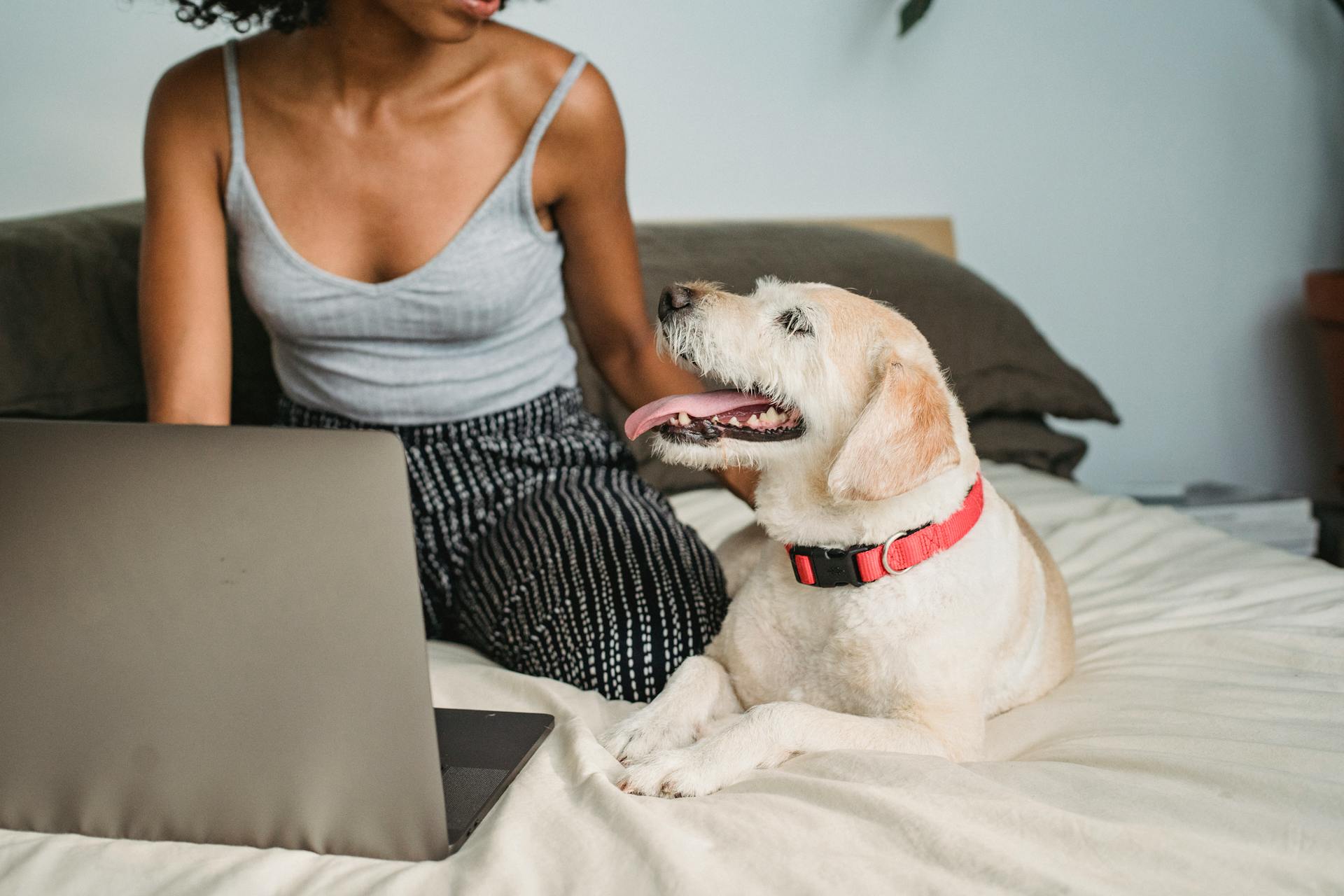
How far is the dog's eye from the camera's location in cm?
115

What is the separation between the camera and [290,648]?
76cm

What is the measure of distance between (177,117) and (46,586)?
0.98 meters

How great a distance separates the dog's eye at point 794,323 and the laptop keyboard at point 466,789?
543 mm

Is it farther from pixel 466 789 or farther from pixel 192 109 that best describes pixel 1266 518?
pixel 192 109

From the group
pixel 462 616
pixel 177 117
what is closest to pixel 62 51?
pixel 177 117

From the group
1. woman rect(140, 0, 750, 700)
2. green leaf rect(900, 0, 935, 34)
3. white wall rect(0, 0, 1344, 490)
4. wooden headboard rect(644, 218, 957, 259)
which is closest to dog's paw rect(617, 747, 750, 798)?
woman rect(140, 0, 750, 700)

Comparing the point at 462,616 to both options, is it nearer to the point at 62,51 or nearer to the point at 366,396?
the point at 366,396

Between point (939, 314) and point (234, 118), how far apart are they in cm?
146

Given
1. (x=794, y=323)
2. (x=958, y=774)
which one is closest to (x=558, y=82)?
(x=794, y=323)

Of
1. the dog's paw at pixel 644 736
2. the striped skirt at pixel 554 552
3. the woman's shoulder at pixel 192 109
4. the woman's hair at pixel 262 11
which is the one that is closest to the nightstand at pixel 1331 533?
the striped skirt at pixel 554 552

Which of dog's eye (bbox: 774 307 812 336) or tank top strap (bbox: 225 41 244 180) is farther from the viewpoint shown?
tank top strap (bbox: 225 41 244 180)

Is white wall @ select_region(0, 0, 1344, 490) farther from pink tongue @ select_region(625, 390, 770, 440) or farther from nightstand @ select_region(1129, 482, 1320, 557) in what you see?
pink tongue @ select_region(625, 390, 770, 440)

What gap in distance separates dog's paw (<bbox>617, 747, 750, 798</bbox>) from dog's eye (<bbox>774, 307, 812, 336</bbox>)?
455mm

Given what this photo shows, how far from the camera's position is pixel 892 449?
39.4 inches
